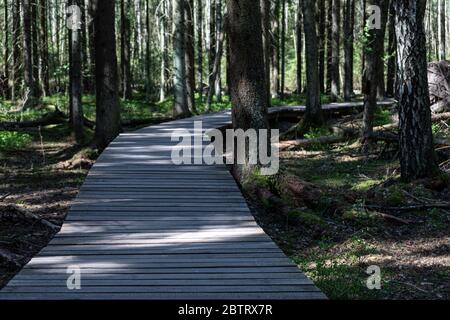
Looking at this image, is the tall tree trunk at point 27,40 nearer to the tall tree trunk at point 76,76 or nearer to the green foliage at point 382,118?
the tall tree trunk at point 76,76

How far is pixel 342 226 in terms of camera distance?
810 centimetres

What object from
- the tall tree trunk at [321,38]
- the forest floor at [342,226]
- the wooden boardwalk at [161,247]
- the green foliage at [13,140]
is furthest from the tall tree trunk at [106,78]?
the tall tree trunk at [321,38]

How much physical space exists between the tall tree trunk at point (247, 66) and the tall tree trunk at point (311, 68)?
8673 millimetres

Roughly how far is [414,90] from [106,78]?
863 centimetres

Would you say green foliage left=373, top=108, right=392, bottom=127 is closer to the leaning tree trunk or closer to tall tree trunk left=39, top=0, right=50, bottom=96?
the leaning tree trunk

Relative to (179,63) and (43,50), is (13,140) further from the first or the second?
(43,50)

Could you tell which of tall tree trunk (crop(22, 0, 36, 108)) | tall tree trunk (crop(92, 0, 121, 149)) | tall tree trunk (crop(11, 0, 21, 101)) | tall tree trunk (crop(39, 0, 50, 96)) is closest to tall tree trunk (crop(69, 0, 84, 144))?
tall tree trunk (crop(92, 0, 121, 149))

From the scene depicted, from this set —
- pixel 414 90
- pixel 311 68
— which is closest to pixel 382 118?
pixel 311 68
